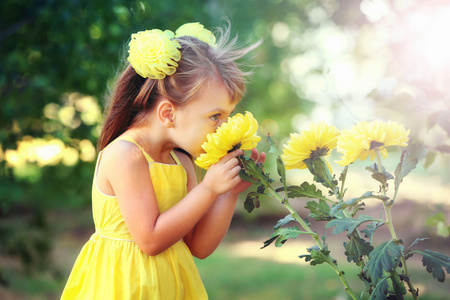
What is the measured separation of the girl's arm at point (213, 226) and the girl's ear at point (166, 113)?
0.31 meters

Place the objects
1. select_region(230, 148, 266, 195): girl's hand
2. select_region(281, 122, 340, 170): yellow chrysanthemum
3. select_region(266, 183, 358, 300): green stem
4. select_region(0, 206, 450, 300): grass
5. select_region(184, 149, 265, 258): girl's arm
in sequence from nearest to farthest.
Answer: select_region(266, 183, 358, 300): green stem
select_region(281, 122, 340, 170): yellow chrysanthemum
select_region(230, 148, 266, 195): girl's hand
select_region(184, 149, 265, 258): girl's arm
select_region(0, 206, 450, 300): grass

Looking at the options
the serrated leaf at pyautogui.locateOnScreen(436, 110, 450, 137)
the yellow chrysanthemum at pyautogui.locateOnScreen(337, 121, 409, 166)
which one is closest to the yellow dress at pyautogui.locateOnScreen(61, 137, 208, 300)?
the yellow chrysanthemum at pyautogui.locateOnScreen(337, 121, 409, 166)

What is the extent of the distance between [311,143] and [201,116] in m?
0.41

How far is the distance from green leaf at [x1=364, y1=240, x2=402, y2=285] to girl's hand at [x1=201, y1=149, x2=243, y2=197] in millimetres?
463

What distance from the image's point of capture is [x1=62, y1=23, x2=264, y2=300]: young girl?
1.37 metres

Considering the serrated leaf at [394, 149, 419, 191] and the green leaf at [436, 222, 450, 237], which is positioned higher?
the serrated leaf at [394, 149, 419, 191]

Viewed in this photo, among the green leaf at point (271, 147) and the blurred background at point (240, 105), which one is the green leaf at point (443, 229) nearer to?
the blurred background at point (240, 105)

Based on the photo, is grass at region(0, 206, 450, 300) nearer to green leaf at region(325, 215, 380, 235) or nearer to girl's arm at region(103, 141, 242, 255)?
girl's arm at region(103, 141, 242, 255)

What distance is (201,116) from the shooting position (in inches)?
55.9

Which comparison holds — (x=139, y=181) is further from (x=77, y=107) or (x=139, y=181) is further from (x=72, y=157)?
(x=72, y=157)

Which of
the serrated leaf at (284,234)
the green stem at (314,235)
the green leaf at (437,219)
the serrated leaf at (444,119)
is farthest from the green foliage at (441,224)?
the serrated leaf at (284,234)

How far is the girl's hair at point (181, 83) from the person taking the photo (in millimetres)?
1481

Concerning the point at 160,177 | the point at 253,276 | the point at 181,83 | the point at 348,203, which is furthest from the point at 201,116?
the point at 253,276

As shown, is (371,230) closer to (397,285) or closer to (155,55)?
(397,285)
